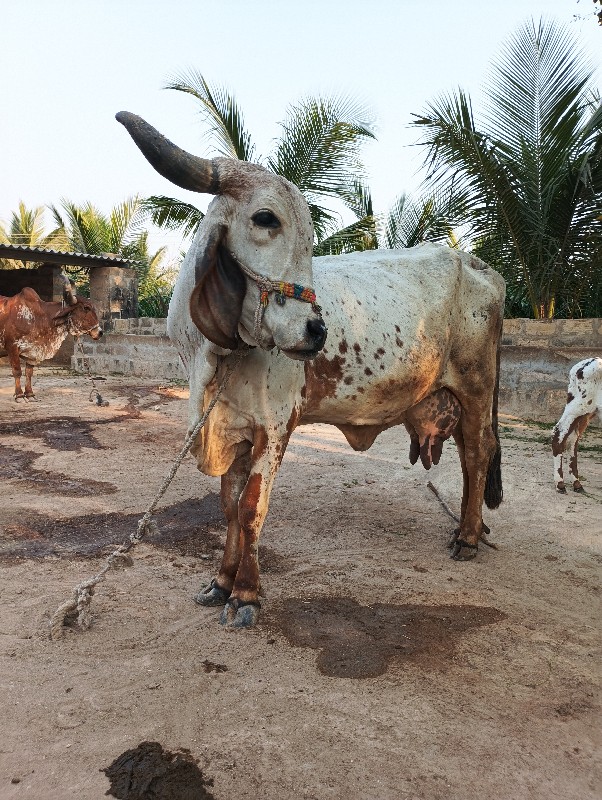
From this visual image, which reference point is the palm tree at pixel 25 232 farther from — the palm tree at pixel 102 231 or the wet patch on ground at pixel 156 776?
the wet patch on ground at pixel 156 776

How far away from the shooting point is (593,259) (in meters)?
9.41

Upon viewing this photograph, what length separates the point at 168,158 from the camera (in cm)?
236

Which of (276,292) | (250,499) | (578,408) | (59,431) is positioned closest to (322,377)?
(250,499)

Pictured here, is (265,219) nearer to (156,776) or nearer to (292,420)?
(292,420)

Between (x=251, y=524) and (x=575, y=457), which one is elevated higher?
(x=251, y=524)

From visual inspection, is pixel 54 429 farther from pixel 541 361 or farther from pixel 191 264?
pixel 541 361

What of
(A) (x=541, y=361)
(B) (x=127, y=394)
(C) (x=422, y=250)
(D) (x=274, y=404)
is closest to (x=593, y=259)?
(A) (x=541, y=361)

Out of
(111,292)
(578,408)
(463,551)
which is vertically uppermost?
(111,292)

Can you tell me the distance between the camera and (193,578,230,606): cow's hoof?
323cm

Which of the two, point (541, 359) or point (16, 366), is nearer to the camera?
point (541, 359)

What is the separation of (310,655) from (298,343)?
1293 millimetres

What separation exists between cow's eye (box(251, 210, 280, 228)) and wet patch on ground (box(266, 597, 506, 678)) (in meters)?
1.74

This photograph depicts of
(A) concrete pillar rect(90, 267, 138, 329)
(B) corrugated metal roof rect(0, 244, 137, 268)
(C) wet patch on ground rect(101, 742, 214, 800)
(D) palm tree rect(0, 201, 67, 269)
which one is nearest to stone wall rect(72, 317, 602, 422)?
(C) wet patch on ground rect(101, 742, 214, 800)

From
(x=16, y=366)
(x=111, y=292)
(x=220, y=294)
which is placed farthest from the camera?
(x=111, y=292)
